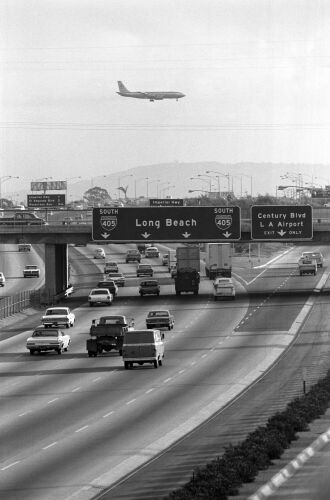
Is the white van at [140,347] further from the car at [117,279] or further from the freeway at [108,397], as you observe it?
the car at [117,279]

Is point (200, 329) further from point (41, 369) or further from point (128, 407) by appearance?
point (128, 407)

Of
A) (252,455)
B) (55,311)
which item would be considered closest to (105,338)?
(55,311)

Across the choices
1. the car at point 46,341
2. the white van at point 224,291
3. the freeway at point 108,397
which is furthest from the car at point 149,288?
the car at point 46,341

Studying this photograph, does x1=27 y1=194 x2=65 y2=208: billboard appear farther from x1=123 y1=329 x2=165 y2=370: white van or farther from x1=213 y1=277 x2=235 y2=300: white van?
x1=123 y1=329 x2=165 y2=370: white van

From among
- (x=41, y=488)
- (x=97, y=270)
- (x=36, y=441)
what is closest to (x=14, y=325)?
(x=36, y=441)

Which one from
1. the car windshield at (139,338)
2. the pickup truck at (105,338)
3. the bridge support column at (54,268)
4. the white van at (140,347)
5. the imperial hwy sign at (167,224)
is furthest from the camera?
the bridge support column at (54,268)

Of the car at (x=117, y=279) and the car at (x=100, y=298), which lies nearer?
the car at (x=100, y=298)

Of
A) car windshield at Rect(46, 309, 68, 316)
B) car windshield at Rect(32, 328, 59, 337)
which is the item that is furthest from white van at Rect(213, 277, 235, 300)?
car windshield at Rect(32, 328, 59, 337)

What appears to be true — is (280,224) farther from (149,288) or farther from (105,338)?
(105,338)
